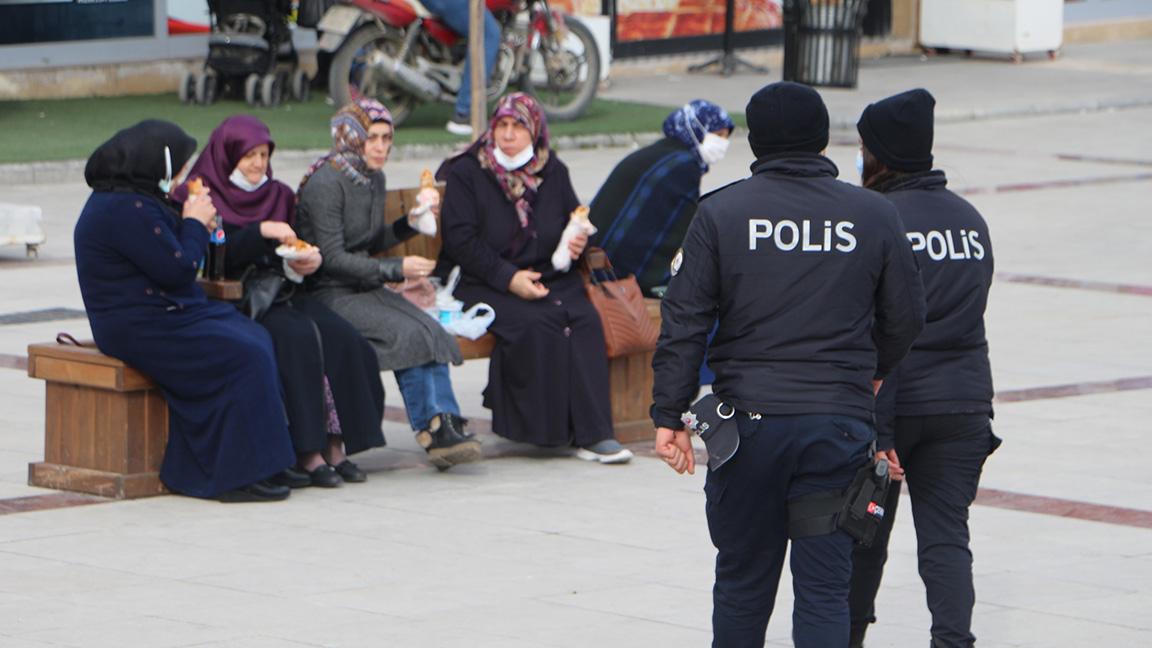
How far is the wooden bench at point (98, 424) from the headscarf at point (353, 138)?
1.12 meters

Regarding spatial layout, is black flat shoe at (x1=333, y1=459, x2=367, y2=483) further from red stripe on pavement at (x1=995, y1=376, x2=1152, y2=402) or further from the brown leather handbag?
red stripe on pavement at (x1=995, y1=376, x2=1152, y2=402)

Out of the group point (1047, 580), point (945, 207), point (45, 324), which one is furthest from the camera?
point (45, 324)

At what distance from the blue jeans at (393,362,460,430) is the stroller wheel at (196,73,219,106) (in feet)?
36.0

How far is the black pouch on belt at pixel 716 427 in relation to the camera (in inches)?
186

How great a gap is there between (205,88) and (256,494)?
452 inches

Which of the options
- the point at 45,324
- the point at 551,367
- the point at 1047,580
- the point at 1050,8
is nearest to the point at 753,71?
the point at 1050,8

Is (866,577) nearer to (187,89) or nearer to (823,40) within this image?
(187,89)

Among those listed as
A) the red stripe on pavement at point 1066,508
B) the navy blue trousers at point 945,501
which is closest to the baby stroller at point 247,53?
the red stripe on pavement at point 1066,508

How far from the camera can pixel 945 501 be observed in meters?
5.35

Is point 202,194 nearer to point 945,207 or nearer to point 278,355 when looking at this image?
point 278,355

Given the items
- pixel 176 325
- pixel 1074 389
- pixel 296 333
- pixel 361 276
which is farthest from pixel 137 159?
pixel 1074 389

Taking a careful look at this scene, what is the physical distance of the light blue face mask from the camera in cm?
717

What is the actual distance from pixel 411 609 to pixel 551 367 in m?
2.15

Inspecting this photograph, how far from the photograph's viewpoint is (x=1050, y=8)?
2541 cm
